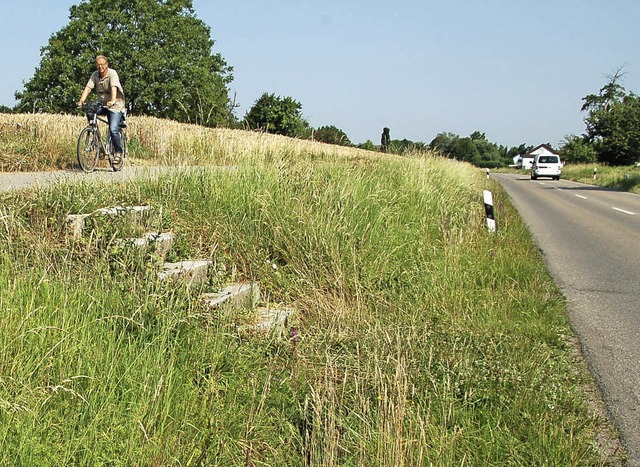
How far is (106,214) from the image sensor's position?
5457 mm

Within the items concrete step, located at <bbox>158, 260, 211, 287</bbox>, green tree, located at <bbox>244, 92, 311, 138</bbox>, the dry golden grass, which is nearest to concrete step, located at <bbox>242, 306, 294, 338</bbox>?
concrete step, located at <bbox>158, 260, 211, 287</bbox>

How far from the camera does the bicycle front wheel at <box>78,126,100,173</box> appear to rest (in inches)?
436

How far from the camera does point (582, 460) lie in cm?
325

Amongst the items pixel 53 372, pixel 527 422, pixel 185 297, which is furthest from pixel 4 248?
pixel 527 422

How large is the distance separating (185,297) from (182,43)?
168 feet

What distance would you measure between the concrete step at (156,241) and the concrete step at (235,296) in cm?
56

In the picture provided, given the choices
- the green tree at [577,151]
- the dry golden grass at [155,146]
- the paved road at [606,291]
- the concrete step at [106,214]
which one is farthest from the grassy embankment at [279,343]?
the green tree at [577,151]

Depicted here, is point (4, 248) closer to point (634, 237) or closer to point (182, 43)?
point (634, 237)

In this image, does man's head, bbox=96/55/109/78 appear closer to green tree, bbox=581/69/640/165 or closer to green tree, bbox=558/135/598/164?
green tree, bbox=581/69/640/165

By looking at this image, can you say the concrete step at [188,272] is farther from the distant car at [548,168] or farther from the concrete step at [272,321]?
the distant car at [548,168]

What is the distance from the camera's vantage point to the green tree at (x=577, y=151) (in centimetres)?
8444

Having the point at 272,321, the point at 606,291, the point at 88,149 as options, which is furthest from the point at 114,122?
the point at 606,291

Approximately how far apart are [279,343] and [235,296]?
2.13 feet

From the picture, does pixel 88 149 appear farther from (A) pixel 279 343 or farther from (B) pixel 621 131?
(B) pixel 621 131
